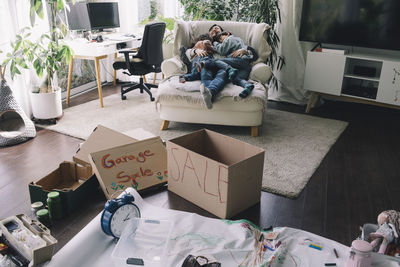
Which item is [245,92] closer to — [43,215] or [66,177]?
[66,177]

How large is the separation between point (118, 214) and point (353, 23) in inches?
124

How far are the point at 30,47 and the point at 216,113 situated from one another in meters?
1.72

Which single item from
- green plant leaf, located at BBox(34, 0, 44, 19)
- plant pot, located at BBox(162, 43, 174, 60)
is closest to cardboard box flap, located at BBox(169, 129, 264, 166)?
green plant leaf, located at BBox(34, 0, 44, 19)

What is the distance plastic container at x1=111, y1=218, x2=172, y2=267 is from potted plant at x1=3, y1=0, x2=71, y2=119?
2.24 m

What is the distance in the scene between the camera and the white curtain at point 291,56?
13.4 feet

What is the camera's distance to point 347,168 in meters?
2.71

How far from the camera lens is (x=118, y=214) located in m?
1.53

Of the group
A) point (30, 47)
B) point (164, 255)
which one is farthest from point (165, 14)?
point (164, 255)

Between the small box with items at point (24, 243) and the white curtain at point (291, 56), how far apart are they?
3.32 meters

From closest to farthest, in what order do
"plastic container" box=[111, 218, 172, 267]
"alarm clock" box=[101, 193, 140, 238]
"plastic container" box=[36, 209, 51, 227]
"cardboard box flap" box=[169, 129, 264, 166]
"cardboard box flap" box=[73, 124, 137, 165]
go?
"plastic container" box=[111, 218, 172, 267], "alarm clock" box=[101, 193, 140, 238], "plastic container" box=[36, 209, 51, 227], "cardboard box flap" box=[169, 129, 264, 166], "cardboard box flap" box=[73, 124, 137, 165]

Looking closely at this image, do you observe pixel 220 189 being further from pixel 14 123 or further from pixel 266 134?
pixel 14 123

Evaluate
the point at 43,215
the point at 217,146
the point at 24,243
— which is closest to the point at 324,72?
the point at 217,146

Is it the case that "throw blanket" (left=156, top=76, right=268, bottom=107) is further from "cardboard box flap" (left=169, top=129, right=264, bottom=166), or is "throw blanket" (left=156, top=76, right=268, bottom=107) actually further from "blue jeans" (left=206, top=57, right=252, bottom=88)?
"cardboard box flap" (left=169, top=129, right=264, bottom=166)

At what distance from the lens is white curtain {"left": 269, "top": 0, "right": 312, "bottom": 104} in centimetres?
407
